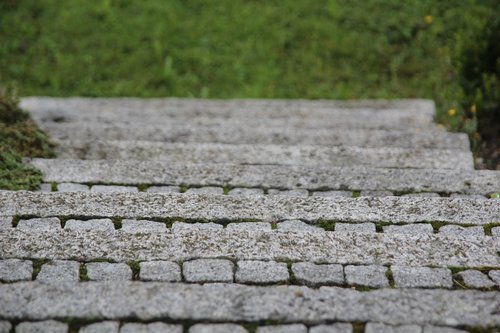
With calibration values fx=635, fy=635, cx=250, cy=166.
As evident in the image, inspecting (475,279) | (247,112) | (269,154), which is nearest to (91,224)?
(269,154)

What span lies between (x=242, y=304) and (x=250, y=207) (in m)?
0.89

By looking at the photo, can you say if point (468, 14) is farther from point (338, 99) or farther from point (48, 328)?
point (48, 328)

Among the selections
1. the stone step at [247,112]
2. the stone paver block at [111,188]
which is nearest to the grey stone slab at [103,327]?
the stone paver block at [111,188]

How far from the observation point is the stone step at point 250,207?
3.29 m

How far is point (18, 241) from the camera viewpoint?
3006mm

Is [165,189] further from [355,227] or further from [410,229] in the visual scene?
[410,229]

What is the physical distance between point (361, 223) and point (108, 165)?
1.71 metres

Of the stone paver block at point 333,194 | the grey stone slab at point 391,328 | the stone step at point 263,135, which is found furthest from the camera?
the stone step at point 263,135

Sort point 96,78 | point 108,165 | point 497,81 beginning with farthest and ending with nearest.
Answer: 1. point 96,78
2. point 497,81
3. point 108,165

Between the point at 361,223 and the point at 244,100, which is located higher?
the point at 244,100

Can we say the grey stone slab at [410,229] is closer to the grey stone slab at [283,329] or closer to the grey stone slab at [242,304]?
the grey stone slab at [242,304]

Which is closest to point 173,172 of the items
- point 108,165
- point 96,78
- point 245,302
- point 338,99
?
point 108,165

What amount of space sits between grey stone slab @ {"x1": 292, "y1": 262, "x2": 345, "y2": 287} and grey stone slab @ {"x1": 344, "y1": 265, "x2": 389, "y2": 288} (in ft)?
0.12

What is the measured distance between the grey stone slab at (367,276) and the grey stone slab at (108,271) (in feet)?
3.21
